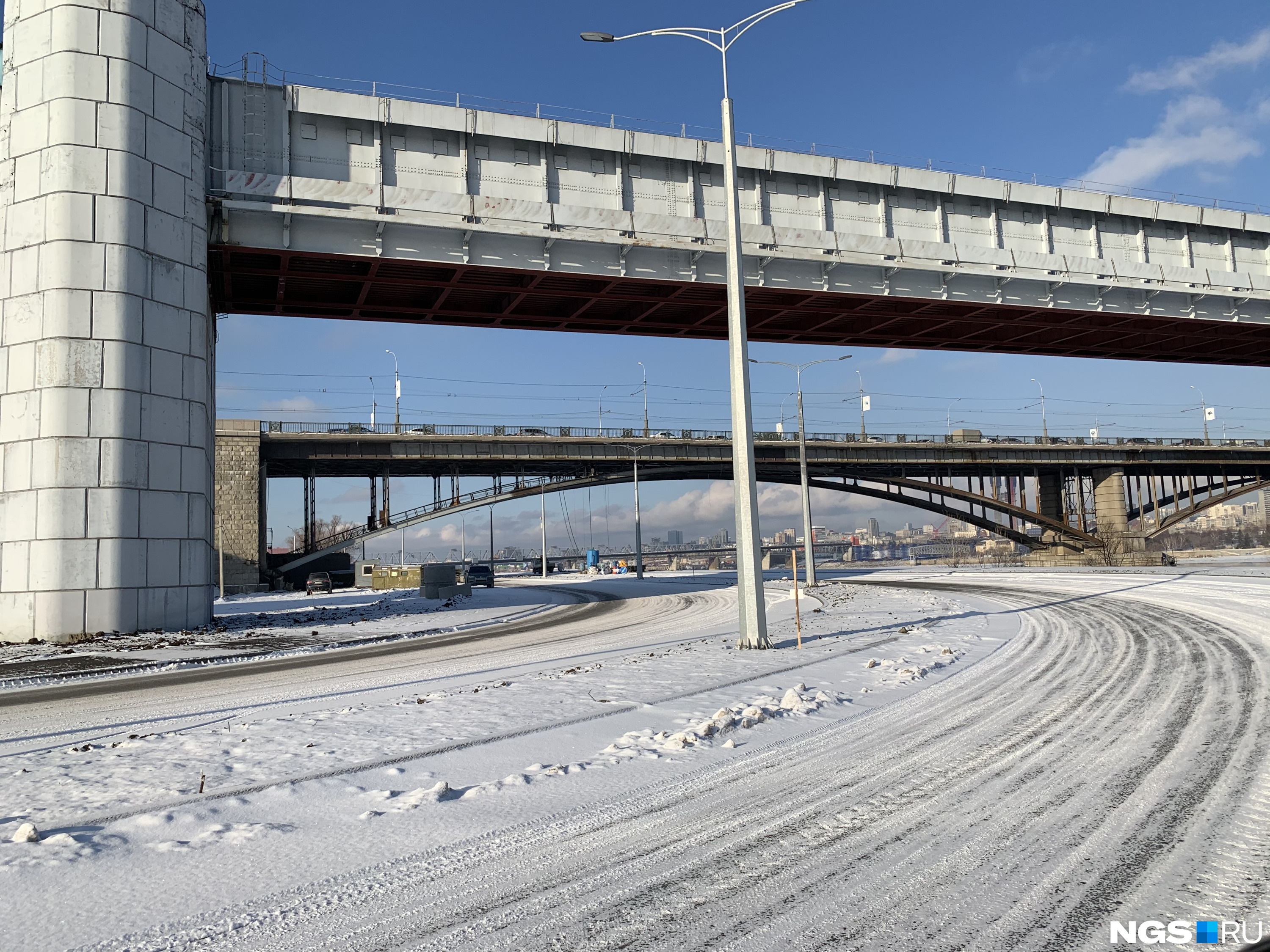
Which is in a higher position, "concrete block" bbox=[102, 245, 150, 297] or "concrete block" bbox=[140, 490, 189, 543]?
"concrete block" bbox=[102, 245, 150, 297]

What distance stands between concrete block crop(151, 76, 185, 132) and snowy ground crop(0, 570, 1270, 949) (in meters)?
17.7

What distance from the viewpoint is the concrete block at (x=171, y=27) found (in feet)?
75.3

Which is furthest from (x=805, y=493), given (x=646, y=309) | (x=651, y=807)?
(x=651, y=807)

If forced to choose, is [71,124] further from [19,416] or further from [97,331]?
[19,416]

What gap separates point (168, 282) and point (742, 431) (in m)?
17.3

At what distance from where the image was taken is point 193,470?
23.0 meters

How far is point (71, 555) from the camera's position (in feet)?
67.1

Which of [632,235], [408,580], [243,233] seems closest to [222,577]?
[408,580]

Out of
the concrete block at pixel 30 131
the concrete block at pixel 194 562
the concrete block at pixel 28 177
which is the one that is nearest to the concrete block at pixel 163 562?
the concrete block at pixel 194 562

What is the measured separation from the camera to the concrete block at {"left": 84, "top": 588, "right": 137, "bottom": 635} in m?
20.6

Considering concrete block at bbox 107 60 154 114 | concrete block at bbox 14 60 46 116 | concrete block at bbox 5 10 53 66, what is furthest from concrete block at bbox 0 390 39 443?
concrete block at bbox 5 10 53 66

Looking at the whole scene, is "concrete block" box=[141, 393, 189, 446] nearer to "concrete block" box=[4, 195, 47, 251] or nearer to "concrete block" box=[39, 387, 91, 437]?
"concrete block" box=[39, 387, 91, 437]

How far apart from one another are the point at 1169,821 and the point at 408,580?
202 ft

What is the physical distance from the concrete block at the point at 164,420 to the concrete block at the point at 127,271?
2805mm
